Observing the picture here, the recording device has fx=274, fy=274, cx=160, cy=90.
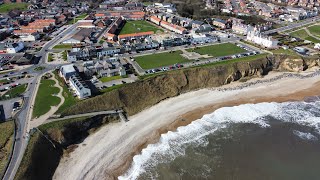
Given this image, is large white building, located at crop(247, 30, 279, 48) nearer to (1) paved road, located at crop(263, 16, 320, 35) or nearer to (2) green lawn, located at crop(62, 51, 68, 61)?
(1) paved road, located at crop(263, 16, 320, 35)

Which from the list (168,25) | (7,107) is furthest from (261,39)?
(7,107)

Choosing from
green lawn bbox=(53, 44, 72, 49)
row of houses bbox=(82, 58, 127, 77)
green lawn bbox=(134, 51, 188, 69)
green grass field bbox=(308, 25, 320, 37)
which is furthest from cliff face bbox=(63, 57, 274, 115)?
green lawn bbox=(53, 44, 72, 49)

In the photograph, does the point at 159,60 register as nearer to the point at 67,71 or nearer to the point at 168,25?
the point at 67,71

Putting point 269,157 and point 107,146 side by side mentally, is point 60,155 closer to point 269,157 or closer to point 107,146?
point 107,146

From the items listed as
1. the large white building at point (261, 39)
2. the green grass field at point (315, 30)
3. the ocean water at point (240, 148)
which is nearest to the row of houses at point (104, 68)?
the ocean water at point (240, 148)

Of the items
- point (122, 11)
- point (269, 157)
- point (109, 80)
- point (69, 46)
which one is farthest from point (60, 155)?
point (122, 11)

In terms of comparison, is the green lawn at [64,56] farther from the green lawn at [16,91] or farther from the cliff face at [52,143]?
the cliff face at [52,143]
